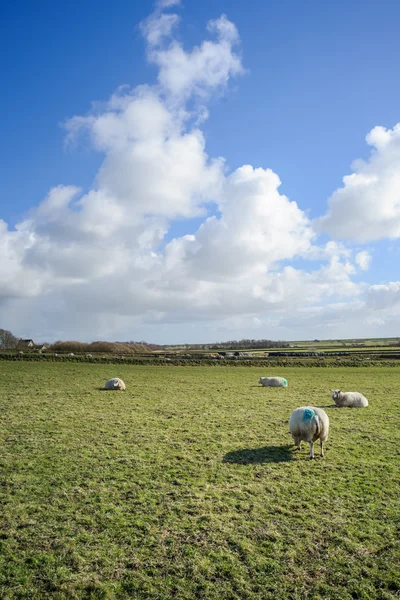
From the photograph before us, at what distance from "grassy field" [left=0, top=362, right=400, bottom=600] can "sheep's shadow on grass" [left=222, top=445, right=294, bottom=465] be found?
0.21ft

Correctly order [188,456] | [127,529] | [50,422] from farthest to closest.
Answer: [50,422] → [188,456] → [127,529]

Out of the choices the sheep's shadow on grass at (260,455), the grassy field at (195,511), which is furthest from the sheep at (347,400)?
the sheep's shadow on grass at (260,455)

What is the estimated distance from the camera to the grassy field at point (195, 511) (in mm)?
5832

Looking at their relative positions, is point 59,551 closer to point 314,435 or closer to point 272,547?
point 272,547

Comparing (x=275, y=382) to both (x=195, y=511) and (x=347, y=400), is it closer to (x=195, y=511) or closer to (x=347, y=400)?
(x=347, y=400)

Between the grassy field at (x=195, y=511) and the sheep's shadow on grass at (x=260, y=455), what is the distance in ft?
0.21

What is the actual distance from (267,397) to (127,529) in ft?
59.3

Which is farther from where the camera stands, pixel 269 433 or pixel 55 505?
pixel 269 433

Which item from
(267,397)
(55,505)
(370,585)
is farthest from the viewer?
(267,397)

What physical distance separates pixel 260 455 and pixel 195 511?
173 inches

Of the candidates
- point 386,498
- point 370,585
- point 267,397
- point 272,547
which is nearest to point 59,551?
point 272,547

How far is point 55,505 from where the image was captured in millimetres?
8320

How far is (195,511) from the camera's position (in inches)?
317

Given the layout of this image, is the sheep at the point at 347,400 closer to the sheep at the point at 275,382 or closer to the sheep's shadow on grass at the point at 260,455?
the sheep's shadow on grass at the point at 260,455
